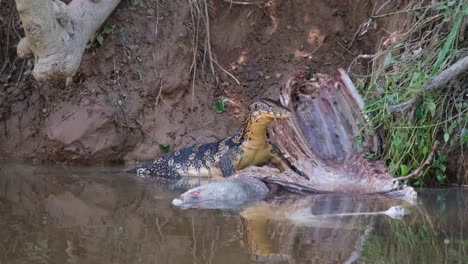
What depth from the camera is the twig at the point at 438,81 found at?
452 centimetres

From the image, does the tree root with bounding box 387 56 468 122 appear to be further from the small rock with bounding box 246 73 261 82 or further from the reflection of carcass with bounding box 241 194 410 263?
the small rock with bounding box 246 73 261 82

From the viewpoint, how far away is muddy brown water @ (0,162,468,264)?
2822 mm

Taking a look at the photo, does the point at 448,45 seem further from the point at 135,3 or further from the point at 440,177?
the point at 135,3

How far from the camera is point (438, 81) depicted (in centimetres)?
457

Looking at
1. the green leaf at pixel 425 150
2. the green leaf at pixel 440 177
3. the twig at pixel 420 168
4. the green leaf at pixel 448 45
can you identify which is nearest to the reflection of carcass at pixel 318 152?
the twig at pixel 420 168

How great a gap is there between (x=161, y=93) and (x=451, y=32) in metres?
3.42

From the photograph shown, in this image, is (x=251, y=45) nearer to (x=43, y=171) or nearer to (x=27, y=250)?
(x=43, y=171)

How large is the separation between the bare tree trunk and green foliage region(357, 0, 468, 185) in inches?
113

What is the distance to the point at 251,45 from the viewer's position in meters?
7.48

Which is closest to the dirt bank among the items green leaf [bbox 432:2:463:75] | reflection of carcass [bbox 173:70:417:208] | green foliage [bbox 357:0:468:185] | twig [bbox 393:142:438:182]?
reflection of carcass [bbox 173:70:417:208]

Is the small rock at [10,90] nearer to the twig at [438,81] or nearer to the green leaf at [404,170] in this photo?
the twig at [438,81]

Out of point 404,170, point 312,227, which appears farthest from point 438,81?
point 312,227

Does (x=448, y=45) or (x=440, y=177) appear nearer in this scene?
(x=448, y=45)

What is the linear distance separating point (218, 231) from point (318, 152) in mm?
2208
